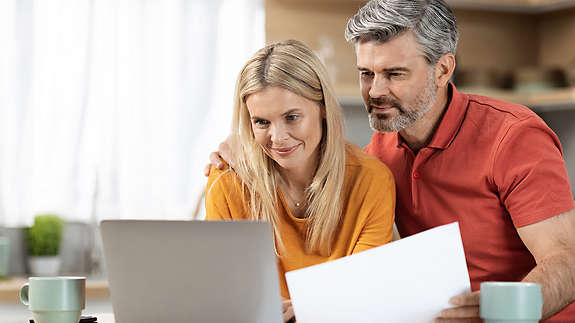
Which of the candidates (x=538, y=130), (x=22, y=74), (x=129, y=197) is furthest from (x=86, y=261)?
(x=538, y=130)

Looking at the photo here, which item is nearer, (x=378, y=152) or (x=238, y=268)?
(x=238, y=268)

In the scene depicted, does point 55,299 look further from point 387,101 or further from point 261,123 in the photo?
point 387,101

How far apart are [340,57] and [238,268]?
2.31m

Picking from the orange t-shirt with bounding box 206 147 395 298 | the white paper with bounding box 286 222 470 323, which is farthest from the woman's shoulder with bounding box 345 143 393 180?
the white paper with bounding box 286 222 470 323

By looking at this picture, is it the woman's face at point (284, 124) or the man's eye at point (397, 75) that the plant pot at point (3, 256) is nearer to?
the woman's face at point (284, 124)

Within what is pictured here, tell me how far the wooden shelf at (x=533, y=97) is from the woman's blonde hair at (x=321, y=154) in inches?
55.4

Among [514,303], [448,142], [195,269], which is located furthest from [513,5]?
[195,269]

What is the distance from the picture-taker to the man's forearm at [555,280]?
1.33 metres

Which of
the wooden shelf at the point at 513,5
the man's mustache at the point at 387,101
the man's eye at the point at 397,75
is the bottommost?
the man's mustache at the point at 387,101

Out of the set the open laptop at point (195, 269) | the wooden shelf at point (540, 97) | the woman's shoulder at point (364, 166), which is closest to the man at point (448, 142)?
the woman's shoulder at point (364, 166)

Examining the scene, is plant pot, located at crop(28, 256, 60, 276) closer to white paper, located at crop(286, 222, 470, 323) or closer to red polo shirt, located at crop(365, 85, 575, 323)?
red polo shirt, located at crop(365, 85, 575, 323)

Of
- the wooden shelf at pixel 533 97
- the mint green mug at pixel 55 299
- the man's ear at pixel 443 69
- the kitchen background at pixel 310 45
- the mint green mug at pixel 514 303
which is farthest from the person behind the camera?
the wooden shelf at pixel 533 97

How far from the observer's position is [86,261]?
2.83m

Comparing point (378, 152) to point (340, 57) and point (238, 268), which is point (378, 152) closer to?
point (238, 268)
